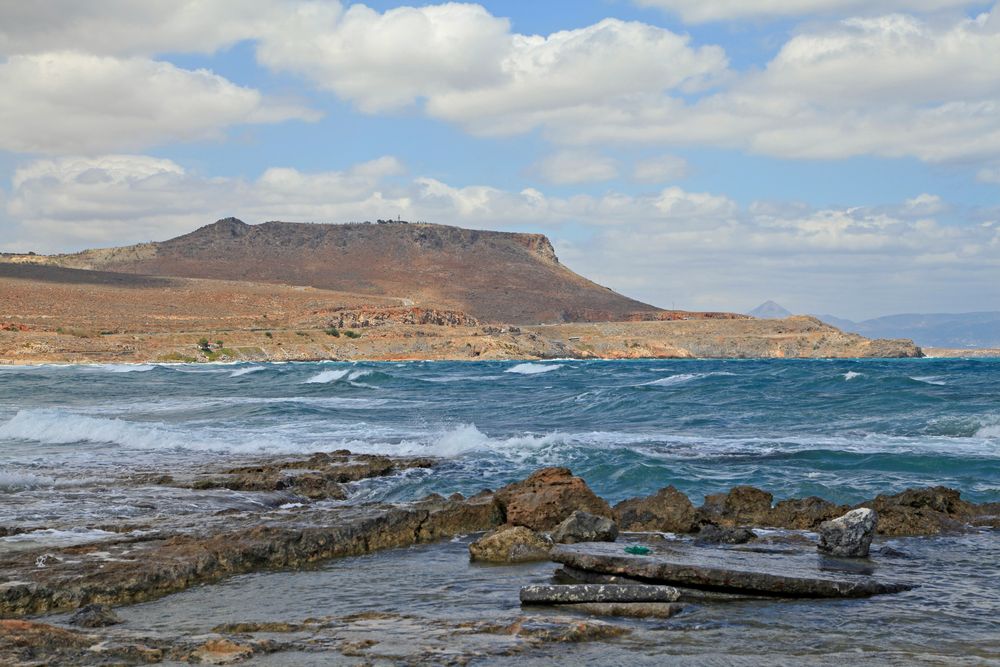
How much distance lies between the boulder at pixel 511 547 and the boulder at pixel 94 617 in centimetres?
357

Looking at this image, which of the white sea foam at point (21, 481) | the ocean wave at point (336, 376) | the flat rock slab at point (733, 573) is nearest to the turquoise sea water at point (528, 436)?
the white sea foam at point (21, 481)

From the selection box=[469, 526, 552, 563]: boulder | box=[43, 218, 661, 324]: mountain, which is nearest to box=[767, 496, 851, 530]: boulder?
box=[469, 526, 552, 563]: boulder

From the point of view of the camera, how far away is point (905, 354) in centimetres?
11981

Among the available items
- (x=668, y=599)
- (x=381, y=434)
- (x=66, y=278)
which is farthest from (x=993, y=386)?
(x=66, y=278)

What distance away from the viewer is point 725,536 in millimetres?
10062

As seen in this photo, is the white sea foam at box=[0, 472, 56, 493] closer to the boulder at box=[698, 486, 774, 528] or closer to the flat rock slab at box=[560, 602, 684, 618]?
the boulder at box=[698, 486, 774, 528]

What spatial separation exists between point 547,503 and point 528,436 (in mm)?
Result: 11243

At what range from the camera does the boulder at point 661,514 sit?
11180 mm

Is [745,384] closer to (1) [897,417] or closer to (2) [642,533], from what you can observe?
(1) [897,417]

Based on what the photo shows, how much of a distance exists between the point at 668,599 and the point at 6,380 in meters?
46.6

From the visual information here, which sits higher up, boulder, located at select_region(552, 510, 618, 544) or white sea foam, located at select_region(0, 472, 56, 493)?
boulder, located at select_region(552, 510, 618, 544)

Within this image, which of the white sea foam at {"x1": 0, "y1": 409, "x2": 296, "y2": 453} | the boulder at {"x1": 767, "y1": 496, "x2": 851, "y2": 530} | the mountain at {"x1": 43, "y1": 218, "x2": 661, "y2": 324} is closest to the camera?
the boulder at {"x1": 767, "y1": 496, "x2": 851, "y2": 530}

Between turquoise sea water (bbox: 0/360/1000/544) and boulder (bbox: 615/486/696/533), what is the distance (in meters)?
3.28

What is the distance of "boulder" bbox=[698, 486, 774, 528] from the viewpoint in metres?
11.7
